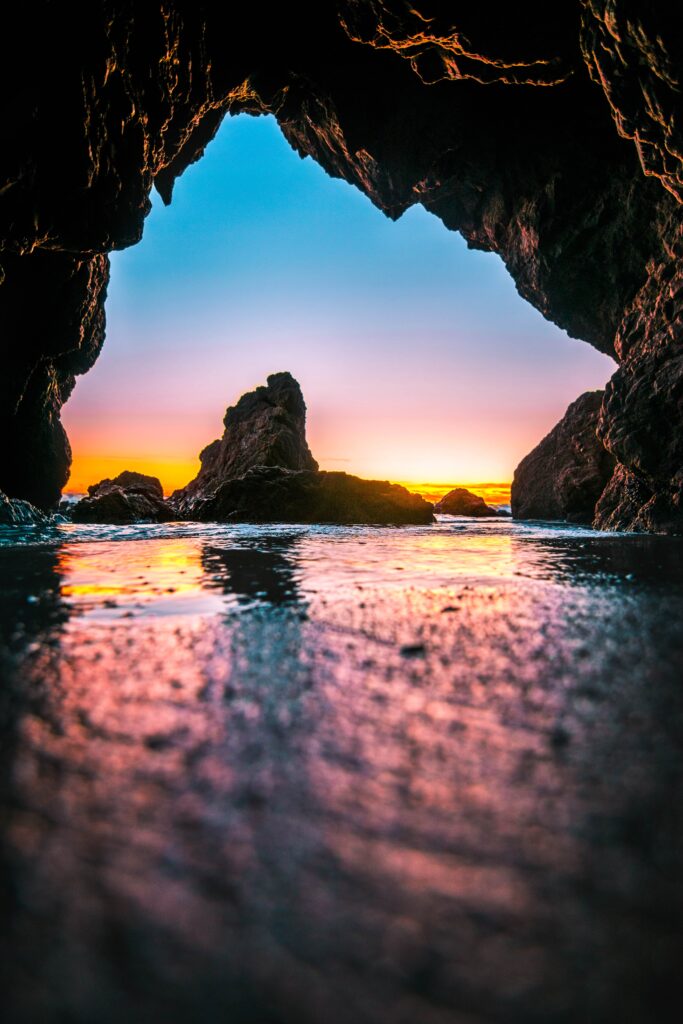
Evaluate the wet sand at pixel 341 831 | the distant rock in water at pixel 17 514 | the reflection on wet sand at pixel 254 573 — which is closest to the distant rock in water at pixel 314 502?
the distant rock in water at pixel 17 514

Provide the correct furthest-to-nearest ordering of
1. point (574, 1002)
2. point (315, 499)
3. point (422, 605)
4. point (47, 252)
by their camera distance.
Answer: point (315, 499) → point (47, 252) → point (422, 605) → point (574, 1002)

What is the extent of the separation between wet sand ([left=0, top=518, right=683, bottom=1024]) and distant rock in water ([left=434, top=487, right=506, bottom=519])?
20.8 metres

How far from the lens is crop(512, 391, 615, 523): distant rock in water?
15.8 m

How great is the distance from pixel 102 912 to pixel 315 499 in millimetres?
13046

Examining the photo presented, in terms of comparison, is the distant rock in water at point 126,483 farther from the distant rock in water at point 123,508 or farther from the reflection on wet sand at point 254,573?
the reflection on wet sand at point 254,573

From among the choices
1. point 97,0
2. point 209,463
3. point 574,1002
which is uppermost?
point 97,0

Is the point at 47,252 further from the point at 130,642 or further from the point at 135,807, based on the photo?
the point at 135,807

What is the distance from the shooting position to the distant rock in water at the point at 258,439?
766 inches

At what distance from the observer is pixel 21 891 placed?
0.48m

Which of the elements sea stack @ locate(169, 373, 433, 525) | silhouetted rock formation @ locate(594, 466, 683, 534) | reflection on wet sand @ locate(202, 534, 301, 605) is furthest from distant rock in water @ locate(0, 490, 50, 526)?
silhouetted rock formation @ locate(594, 466, 683, 534)

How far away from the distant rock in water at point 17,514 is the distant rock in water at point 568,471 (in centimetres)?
1570

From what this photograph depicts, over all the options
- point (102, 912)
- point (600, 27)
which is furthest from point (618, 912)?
point (600, 27)

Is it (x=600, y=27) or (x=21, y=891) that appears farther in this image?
(x=600, y=27)

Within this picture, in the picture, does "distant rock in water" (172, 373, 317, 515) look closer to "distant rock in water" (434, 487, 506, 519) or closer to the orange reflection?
"distant rock in water" (434, 487, 506, 519)
